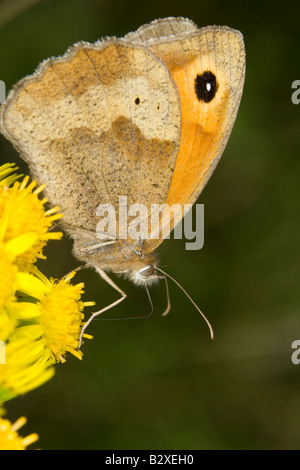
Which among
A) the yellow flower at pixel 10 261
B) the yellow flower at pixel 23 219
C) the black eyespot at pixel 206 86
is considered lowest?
the yellow flower at pixel 10 261

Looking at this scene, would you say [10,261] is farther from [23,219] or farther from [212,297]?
[212,297]

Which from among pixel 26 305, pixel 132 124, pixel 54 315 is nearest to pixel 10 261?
pixel 26 305

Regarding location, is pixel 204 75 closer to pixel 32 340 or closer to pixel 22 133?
pixel 22 133

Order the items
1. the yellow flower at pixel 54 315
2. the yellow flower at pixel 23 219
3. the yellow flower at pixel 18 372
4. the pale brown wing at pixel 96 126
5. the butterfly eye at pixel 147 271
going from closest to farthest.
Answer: the yellow flower at pixel 18 372, the yellow flower at pixel 23 219, the yellow flower at pixel 54 315, the pale brown wing at pixel 96 126, the butterfly eye at pixel 147 271

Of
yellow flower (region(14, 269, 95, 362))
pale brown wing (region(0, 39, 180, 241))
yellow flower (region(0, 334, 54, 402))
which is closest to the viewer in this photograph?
yellow flower (region(0, 334, 54, 402))

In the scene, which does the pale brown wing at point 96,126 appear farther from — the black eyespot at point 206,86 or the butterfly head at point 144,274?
the butterfly head at point 144,274

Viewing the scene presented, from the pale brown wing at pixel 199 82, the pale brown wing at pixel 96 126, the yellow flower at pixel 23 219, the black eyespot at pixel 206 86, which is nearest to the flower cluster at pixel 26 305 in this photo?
the yellow flower at pixel 23 219

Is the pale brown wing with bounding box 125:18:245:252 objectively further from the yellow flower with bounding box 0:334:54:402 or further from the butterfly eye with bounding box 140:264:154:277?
the yellow flower with bounding box 0:334:54:402

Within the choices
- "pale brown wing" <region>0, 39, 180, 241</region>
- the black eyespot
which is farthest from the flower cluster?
the black eyespot
